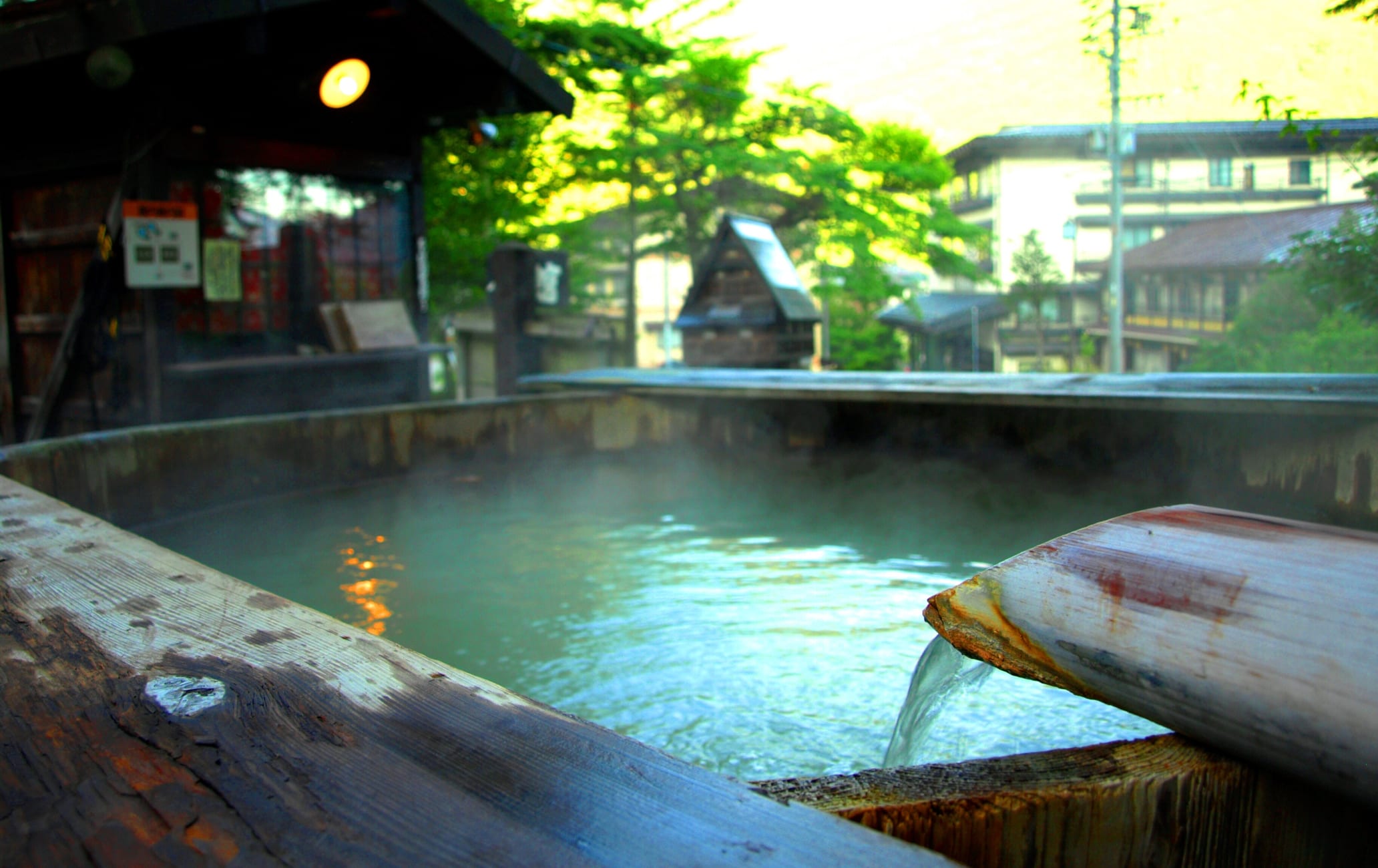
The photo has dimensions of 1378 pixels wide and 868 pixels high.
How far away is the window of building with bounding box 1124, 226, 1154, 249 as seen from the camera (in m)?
20.6

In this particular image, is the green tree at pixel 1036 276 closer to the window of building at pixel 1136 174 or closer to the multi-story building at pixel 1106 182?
the multi-story building at pixel 1106 182

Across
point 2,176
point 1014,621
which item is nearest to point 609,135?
point 2,176

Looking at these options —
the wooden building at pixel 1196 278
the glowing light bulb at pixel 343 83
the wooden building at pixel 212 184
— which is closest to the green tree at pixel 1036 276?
the wooden building at pixel 1196 278

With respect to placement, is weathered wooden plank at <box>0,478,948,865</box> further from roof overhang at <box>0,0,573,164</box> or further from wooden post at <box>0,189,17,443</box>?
wooden post at <box>0,189,17,443</box>

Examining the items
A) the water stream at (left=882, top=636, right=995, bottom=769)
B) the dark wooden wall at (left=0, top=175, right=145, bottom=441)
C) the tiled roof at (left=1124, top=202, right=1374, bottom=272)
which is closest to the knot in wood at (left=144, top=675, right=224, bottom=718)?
the water stream at (left=882, top=636, right=995, bottom=769)

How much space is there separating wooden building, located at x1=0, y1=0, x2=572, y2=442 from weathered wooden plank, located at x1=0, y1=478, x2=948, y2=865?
457cm

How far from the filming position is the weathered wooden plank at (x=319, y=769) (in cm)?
73

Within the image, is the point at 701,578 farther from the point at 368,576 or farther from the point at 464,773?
the point at 464,773

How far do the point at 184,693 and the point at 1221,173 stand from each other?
58.3 feet

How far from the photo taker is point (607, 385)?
224 inches

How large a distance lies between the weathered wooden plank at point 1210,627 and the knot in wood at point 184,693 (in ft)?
3.05

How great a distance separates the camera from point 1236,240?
13.3 metres

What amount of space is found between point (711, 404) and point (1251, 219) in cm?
1065

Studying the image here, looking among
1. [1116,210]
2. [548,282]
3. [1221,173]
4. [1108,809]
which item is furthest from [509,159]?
[1221,173]
